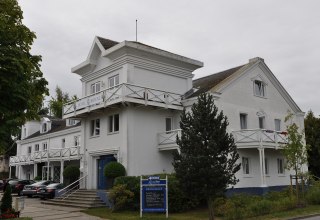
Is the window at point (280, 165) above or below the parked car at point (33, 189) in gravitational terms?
above

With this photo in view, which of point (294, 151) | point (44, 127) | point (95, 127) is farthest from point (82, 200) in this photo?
point (44, 127)

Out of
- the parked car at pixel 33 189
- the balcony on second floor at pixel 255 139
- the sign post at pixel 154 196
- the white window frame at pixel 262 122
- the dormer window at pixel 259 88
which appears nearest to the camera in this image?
the sign post at pixel 154 196

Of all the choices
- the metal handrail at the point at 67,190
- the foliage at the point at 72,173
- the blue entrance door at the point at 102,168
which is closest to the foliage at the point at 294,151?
the blue entrance door at the point at 102,168

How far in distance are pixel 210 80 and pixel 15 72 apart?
2143 cm

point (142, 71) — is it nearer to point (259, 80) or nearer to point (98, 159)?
point (98, 159)

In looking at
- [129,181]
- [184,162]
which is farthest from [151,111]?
[184,162]

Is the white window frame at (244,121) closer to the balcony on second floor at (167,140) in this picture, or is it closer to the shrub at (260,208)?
the balcony on second floor at (167,140)

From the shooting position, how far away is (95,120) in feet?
94.0

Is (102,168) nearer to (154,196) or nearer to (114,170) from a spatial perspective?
(114,170)

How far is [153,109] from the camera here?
26578 mm

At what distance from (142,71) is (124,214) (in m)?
10.8

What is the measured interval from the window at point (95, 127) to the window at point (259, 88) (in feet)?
41.0

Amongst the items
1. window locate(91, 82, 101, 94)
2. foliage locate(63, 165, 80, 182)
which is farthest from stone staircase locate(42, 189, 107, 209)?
window locate(91, 82, 101, 94)

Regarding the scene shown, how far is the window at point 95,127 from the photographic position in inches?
1118
